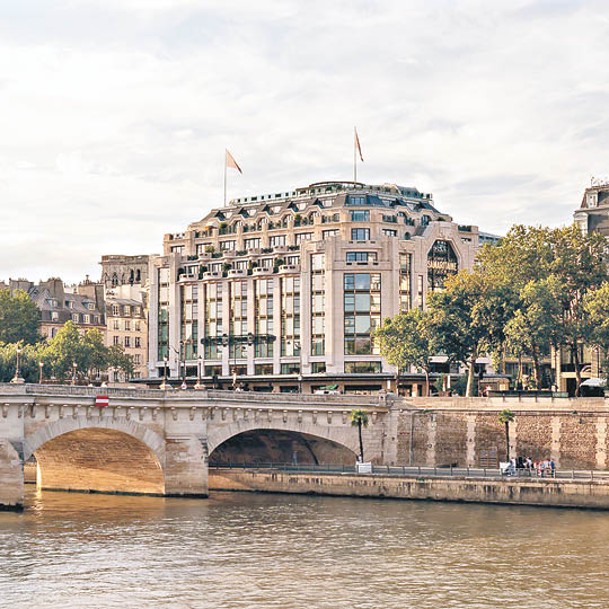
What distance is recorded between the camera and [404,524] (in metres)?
80.8

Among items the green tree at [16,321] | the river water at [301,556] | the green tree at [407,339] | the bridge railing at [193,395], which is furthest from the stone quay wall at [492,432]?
the green tree at [16,321]

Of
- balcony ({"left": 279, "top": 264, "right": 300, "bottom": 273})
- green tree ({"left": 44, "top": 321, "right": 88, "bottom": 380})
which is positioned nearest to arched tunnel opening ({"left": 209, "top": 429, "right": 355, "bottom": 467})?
balcony ({"left": 279, "top": 264, "right": 300, "bottom": 273})

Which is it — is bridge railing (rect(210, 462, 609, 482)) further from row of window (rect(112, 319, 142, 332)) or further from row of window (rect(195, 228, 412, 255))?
row of window (rect(112, 319, 142, 332))

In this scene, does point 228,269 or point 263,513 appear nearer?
point 263,513

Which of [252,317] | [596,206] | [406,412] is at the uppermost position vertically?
[596,206]

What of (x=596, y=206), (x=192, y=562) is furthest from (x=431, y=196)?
(x=192, y=562)

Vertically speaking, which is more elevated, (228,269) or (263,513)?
(228,269)

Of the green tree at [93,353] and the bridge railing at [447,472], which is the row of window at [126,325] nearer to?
the green tree at [93,353]

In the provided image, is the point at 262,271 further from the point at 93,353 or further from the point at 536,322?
the point at 536,322

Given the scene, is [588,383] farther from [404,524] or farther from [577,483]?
[404,524]

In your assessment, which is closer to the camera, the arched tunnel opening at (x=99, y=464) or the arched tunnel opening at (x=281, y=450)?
the arched tunnel opening at (x=99, y=464)

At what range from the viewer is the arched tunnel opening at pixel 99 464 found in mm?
96119

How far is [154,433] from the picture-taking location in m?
94.5

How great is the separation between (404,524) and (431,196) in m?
93.1
